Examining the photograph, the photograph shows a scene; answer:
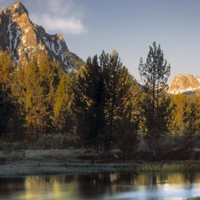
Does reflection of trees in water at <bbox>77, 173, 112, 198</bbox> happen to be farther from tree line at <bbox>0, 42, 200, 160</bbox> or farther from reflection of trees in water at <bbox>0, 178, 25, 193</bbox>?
tree line at <bbox>0, 42, 200, 160</bbox>

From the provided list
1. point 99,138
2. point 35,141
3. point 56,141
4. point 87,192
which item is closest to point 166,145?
A: point 99,138

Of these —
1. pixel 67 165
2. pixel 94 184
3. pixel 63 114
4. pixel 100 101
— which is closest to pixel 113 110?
pixel 100 101

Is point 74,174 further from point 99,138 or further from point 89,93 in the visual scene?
point 89,93

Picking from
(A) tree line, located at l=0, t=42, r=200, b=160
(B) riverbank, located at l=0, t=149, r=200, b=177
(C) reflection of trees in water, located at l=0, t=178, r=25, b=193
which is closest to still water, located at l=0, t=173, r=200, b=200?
(C) reflection of trees in water, located at l=0, t=178, r=25, b=193

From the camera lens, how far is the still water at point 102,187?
20.1 metres

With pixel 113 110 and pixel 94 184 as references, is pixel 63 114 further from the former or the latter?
pixel 94 184

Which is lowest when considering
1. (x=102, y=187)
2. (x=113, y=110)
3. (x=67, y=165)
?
(x=102, y=187)

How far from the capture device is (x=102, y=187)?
78.0ft

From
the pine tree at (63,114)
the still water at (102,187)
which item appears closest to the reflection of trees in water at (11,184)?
the still water at (102,187)

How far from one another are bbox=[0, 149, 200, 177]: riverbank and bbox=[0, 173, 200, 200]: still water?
290cm

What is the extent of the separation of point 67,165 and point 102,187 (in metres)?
Answer: 14.5

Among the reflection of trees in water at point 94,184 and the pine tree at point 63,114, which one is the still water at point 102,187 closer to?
the reflection of trees in water at point 94,184

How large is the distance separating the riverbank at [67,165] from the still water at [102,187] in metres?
2.90

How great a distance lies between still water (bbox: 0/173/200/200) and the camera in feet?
65.8
